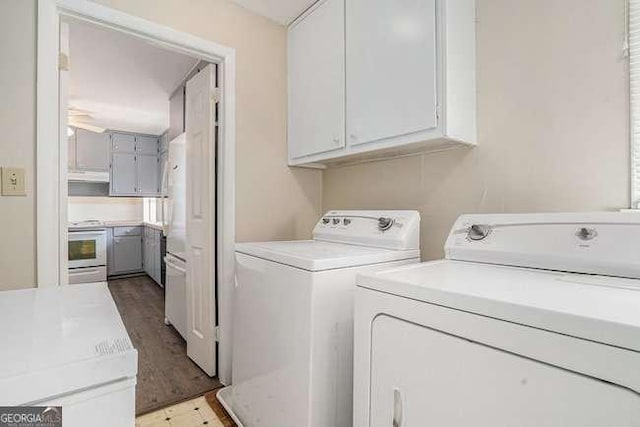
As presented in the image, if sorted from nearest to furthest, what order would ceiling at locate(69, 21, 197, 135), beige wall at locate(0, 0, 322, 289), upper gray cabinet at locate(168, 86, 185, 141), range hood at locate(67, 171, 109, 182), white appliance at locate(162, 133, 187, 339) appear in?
1. beige wall at locate(0, 0, 322, 289)
2. ceiling at locate(69, 21, 197, 135)
3. white appliance at locate(162, 133, 187, 339)
4. upper gray cabinet at locate(168, 86, 185, 141)
5. range hood at locate(67, 171, 109, 182)

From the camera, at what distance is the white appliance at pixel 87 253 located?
430 cm

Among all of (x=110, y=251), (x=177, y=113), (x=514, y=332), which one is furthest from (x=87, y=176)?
(x=514, y=332)

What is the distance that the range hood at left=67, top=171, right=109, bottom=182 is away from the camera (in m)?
4.67

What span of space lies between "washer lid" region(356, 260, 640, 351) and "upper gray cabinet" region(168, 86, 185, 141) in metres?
2.72

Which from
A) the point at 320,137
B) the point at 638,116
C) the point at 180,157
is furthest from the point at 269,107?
the point at 638,116

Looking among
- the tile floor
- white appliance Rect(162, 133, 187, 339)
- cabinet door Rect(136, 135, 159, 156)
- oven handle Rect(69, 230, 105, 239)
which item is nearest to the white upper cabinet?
white appliance Rect(162, 133, 187, 339)

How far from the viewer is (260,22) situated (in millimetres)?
2150

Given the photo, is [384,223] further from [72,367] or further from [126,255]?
[126,255]

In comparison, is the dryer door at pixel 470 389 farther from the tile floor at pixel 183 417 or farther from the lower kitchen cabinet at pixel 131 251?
the lower kitchen cabinet at pixel 131 251

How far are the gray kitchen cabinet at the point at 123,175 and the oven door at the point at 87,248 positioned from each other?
2.70ft

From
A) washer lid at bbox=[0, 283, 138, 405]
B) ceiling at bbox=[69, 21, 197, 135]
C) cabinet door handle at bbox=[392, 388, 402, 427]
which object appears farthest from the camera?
ceiling at bbox=[69, 21, 197, 135]

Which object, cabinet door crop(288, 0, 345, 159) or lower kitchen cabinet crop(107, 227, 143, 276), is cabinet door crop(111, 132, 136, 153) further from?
cabinet door crop(288, 0, 345, 159)

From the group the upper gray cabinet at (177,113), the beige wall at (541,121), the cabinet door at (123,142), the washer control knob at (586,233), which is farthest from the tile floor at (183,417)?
the cabinet door at (123,142)

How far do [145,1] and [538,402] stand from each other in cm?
233
